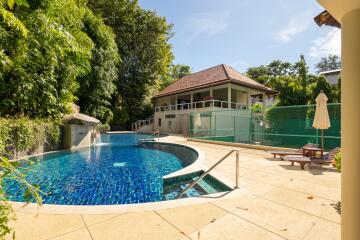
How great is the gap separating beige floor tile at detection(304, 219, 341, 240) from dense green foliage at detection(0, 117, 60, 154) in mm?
10140

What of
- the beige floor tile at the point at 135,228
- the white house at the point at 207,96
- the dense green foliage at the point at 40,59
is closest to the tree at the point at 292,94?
the white house at the point at 207,96

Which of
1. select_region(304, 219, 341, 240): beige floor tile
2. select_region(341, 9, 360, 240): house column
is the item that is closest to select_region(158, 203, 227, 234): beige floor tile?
select_region(304, 219, 341, 240): beige floor tile

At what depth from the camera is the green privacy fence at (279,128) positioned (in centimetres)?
1063

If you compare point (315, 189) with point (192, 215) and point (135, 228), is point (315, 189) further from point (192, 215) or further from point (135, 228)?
point (135, 228)

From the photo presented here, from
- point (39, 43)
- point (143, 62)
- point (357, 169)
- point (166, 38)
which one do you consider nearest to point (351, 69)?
point (357, 169)

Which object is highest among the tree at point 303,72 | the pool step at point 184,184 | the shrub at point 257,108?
the tree at point 303,72

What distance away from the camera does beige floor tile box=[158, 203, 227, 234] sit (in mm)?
3109

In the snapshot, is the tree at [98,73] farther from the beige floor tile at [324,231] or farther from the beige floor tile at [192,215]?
the beige floor tile at [324,231]

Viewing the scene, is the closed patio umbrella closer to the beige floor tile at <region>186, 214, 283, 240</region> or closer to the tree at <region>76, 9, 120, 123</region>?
the beige floor tile at <region>186, 214, 283, 240</region>

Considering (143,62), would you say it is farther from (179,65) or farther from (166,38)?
(179,65)

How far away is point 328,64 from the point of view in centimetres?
7769

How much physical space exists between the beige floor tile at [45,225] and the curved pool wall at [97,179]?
103 centimetres

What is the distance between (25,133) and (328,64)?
97.0 meters

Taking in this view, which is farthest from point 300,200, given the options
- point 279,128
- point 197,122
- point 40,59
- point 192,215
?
point 197,122
